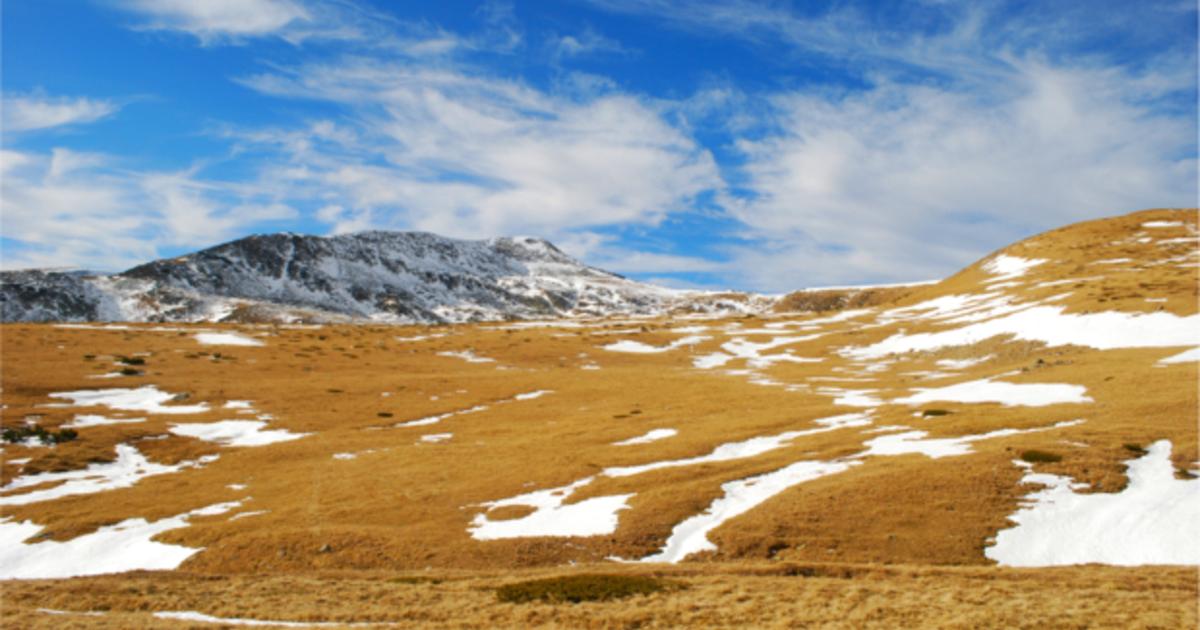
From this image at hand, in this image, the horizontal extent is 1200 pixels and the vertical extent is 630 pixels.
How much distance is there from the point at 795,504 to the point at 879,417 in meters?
21.1

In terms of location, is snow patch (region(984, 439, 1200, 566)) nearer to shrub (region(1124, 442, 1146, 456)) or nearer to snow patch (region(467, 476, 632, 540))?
shrub (region(1124, 442, 1146, 456))

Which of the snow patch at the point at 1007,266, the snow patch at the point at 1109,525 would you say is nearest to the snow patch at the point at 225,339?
the snow patch at the point at 1109,525

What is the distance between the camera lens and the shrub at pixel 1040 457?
1232 inches

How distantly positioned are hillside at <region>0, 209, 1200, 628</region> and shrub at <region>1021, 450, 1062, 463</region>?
313 millimetres

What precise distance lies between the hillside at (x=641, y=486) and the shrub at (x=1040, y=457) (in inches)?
12.3

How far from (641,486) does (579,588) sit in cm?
1453

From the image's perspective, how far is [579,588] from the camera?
20.3 metres

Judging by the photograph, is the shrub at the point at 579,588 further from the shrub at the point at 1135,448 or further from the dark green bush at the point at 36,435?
the dark green bush at the point at 36,435

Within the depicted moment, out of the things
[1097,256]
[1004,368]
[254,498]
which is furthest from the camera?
[1097,256]

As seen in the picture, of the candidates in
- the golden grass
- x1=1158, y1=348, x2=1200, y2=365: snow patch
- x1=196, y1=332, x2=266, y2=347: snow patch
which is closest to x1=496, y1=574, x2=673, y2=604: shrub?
the golden grass

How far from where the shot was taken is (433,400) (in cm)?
7088

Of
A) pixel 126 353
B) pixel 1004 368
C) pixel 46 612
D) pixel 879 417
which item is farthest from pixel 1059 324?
pixel 126 353

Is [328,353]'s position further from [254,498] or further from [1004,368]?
Answer: [1004,368]

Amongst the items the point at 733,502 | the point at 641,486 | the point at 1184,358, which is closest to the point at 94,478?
the point at 641,486
